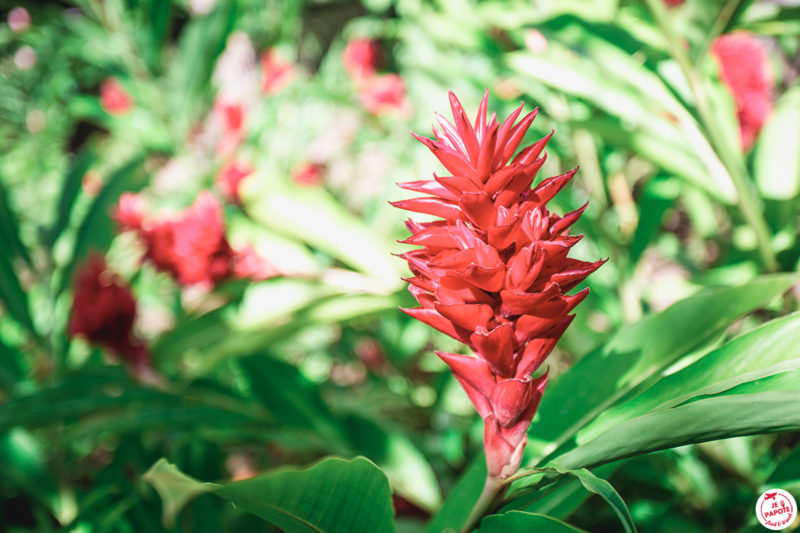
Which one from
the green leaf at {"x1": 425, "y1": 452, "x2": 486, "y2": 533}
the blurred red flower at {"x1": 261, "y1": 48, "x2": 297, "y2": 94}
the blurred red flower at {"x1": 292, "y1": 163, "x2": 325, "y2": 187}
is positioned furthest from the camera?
→ the blurred red flower at {"x1": 261, "y1": 48, "x2": 297, "y2": 94}

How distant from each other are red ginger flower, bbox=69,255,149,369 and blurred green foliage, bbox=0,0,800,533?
4cm

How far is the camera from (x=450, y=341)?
5.10ft

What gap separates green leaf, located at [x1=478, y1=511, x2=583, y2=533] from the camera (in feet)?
1.13

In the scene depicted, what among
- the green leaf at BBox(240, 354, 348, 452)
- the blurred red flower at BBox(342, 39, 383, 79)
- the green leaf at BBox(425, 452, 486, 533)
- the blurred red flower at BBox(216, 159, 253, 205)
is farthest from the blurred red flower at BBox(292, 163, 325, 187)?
the green leaf at BBox(425, 452, 486, 533)

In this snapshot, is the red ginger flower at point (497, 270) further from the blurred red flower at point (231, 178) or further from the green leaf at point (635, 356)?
the blurred red flower at point (231, 178)

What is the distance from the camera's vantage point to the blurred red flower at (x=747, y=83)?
1.23 metres

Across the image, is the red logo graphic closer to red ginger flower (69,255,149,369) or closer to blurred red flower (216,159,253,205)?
red ginger flower (69,255,149,369)

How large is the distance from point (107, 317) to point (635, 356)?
89 centimetres

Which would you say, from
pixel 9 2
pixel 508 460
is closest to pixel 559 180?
pixel 508 460

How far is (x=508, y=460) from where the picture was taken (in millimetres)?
399

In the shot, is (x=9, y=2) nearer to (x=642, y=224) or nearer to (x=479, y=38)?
(x=479, y=38)

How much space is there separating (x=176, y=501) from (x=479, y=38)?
3.41 feet

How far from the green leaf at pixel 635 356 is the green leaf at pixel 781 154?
0.32 metres

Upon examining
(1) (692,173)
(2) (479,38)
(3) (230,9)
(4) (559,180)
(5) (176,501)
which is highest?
(2) (479,38)
